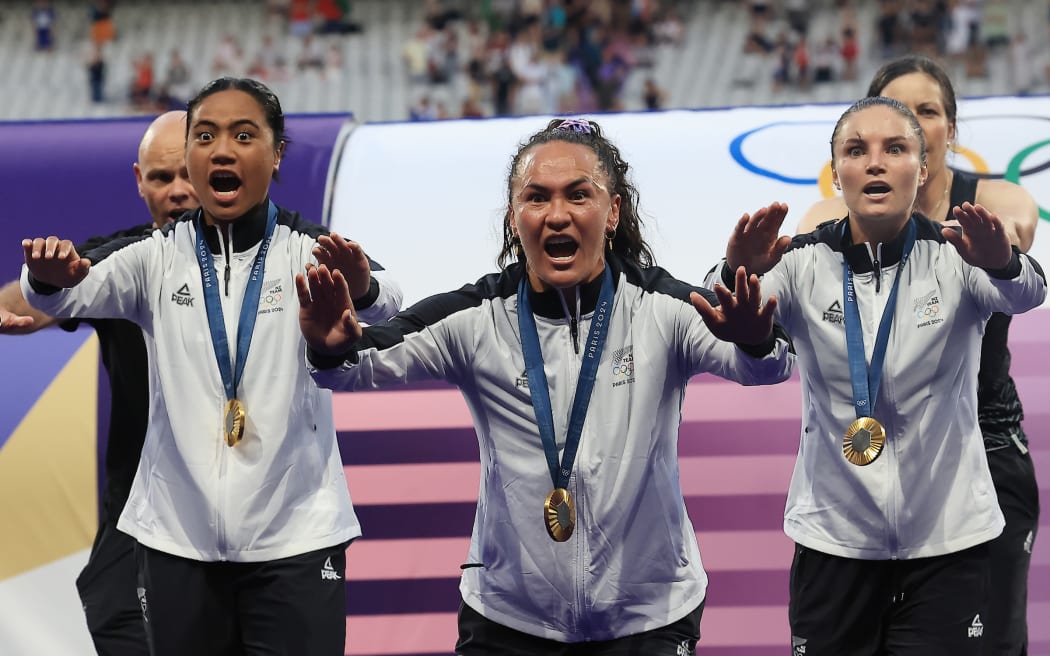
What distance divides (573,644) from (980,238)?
53.7 inches

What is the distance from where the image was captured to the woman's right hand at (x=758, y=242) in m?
3.04

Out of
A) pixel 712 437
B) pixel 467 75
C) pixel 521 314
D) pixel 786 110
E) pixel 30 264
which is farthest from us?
pixel 467 75

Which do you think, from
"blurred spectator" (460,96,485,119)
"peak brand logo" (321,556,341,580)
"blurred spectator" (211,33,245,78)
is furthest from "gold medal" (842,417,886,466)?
"blurred spectator" (211,33,245,78)

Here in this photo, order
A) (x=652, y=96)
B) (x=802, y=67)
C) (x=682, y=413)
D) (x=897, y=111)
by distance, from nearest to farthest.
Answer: (x=897, y=111) < (x=682, y=413) < (x=652, y=96) < (x=802, y=67)

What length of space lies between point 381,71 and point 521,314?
14476 millimetres

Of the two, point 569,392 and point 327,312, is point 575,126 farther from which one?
point 327,312

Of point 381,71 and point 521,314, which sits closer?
point 521,314

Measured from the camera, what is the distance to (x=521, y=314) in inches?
119

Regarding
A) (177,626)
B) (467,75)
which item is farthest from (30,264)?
(467,75)

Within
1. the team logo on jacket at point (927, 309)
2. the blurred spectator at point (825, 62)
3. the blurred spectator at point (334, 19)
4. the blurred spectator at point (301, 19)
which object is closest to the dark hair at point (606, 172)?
the team logo on jacket at point (927, 309)

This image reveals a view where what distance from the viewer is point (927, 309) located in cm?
341

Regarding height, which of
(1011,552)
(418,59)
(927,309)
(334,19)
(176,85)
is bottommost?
(1011,552)

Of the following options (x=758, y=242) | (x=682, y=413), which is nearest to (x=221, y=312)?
(x=758, y=242)

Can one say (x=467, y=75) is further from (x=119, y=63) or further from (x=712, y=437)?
(x=712, y=437)
